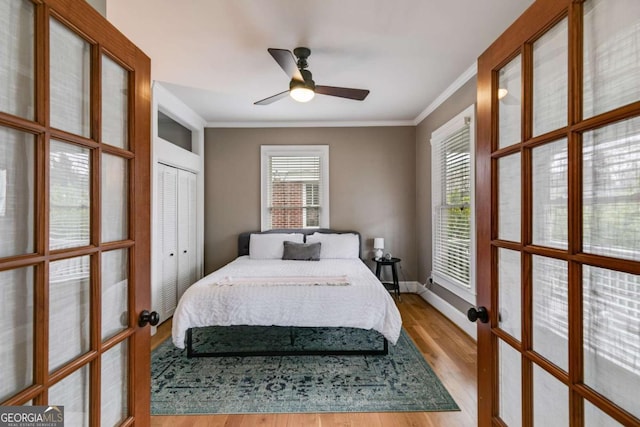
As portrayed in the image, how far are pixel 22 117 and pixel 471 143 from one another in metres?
3.36

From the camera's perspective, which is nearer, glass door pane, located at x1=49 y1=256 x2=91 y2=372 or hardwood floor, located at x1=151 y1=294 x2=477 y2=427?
glass door pane, located at x1=49 y1=256 x2=91 y2=372

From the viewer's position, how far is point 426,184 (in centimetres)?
441

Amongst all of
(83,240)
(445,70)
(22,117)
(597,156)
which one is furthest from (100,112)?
(445,70)

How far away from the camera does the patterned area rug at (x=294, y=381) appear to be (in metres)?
2.05

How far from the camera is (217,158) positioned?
190 inches

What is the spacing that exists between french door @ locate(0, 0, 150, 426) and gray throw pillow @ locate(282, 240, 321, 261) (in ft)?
9.77

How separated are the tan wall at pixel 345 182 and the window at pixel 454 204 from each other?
2.41ft

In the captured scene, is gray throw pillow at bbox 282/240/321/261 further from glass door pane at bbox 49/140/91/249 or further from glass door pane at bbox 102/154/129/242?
glass door pane at bbox 49/140/91/249

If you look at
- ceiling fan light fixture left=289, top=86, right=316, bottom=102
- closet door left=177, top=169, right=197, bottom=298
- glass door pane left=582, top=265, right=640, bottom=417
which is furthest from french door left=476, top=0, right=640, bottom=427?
closet door left=177, top=169, right=197, bottom=298

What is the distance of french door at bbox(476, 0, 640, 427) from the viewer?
68cm

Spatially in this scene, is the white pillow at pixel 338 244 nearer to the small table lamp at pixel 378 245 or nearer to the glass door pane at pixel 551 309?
the small table lamp at pixel 378 245

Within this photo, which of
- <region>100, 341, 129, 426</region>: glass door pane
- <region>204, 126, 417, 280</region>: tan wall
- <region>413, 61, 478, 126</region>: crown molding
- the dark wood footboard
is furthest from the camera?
<region>204, 126, 417, 280</region>: tan wall

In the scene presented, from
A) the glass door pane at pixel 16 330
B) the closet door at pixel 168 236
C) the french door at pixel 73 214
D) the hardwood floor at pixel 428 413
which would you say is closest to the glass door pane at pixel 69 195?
the french door at pixel 73 214

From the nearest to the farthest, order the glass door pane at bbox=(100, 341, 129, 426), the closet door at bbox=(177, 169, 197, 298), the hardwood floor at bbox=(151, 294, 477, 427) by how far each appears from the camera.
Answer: the glass door pane at bbox=(100, 341, 129, 426), the hardwood floor at bbox=(151, 294, 477, 427), the closet door at bbox=(177, 169, 197, 298)
